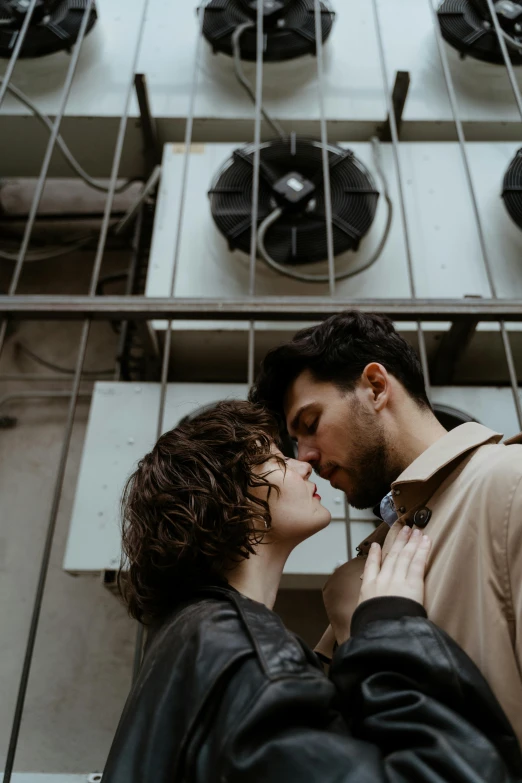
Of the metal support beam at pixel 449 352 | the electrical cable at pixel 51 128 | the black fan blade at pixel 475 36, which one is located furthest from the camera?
the black fan blade at pixel 475 36

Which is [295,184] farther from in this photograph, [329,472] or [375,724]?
[375,724]

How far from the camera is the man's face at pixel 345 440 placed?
1331mm

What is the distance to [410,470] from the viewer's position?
1154 millimetres

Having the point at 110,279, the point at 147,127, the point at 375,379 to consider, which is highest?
the point at 147,127

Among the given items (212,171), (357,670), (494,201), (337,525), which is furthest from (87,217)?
(357,670)

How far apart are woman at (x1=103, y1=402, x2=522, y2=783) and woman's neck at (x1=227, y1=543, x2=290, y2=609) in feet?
0.10

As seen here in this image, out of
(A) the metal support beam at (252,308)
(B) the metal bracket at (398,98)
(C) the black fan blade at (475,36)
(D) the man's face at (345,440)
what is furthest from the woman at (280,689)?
(C) the black fan blade at (475,36)

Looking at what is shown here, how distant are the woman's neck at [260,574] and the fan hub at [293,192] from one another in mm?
1790

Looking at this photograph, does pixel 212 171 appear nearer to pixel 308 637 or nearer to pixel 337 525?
pixel 337 525

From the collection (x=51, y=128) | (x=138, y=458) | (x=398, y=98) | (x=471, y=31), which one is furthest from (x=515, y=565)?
(x=471, y=31)

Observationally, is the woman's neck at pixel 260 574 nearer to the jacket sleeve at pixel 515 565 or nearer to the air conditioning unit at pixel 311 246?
the jacket sleeve at pixel 515 565

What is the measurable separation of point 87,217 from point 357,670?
3506mm

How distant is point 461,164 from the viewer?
2949mm

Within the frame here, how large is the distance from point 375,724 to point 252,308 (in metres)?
1.12
